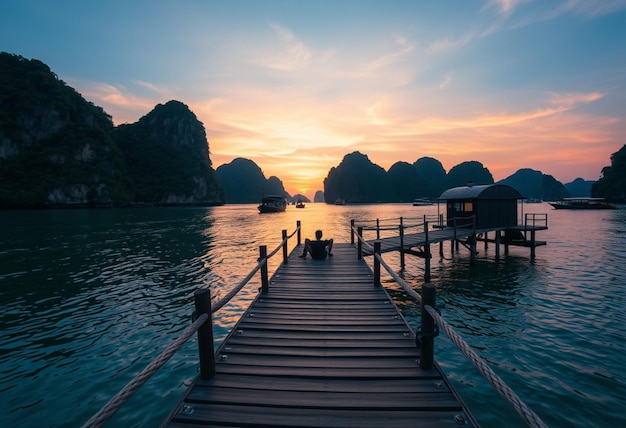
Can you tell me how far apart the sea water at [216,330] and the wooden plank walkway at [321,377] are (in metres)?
2.72

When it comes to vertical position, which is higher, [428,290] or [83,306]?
[428,290]

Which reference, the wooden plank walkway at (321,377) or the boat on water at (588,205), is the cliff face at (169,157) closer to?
the wooden plank walkway at (321,377)

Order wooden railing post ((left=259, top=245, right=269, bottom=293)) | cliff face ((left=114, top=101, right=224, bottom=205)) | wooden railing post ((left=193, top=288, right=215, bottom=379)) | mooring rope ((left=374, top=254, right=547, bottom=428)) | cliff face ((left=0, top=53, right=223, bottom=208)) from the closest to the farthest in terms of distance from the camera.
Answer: mooring rope ((left=374, top=254, right=547, bottom=428)), wooden railing post ((left=193, top=288, right=215, bottom=379)), wooden railing post ((left=259, top=245, right=269, bottom=293)), cliff face ((left=0, top=53, right=223, bottom=208)), cliff face ((left=114, top=101, right=224, bottom=205))

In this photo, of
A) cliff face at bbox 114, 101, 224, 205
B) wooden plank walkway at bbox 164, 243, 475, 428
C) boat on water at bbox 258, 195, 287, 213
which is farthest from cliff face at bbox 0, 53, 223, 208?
wooden plank walkway at bbox 164, 243, 475, 428

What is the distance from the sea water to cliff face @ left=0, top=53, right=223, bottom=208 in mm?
96986

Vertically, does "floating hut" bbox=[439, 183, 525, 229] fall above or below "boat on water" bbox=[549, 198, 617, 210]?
above

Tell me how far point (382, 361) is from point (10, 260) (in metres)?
28.4

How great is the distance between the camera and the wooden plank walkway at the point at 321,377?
3.38 metres

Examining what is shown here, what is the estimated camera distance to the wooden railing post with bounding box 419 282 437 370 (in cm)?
397

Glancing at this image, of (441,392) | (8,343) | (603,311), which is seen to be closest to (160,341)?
(8,343)

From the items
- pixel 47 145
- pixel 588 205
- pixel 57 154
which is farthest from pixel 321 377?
pixel 47 145

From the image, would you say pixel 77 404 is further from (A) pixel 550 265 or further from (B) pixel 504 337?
(A) pixel 550 265

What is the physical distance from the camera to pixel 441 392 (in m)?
3.76

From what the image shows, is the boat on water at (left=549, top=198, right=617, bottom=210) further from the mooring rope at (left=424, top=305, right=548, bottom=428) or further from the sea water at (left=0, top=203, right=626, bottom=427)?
the mooring rope at (left=424, top=305, right=548, bottom=428)
